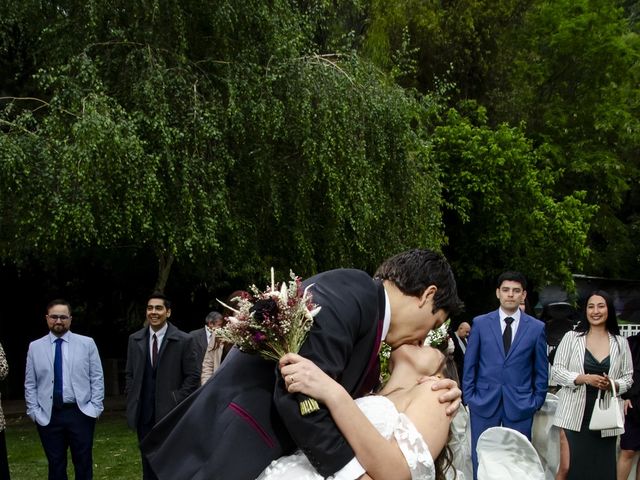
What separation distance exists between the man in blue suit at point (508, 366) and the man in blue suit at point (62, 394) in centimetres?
405

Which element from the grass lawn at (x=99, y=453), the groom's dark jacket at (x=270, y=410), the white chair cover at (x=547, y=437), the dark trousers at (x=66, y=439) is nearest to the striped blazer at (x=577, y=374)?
the white chair cover at (x=547, y=437)

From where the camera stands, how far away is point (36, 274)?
2495 cm

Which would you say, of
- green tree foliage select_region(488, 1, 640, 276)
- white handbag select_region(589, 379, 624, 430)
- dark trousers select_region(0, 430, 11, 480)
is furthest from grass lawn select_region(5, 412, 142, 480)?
green tree foliage select_region(488, 1, 640, 276)

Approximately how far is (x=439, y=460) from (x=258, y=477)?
29.5 inches

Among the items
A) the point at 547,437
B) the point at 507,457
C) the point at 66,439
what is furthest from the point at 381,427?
the point at 547,437

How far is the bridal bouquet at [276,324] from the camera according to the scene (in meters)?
3.48

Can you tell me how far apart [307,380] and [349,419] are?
0.69 ft

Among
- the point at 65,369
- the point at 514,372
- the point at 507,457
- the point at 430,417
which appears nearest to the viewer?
the point at 430,417

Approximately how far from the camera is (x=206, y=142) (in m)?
16.0

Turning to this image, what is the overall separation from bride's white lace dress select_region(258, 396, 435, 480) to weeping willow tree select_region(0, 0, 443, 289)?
11124 millimetres

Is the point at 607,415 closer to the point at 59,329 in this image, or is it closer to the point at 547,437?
the point at 547,437

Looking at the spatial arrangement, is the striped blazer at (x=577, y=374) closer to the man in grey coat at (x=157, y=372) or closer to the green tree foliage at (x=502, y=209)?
the man in grey coat at (x=157, y=372)

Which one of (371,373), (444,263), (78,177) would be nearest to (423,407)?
(371,373)

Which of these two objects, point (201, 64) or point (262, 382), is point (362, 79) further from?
point (262, 382)
